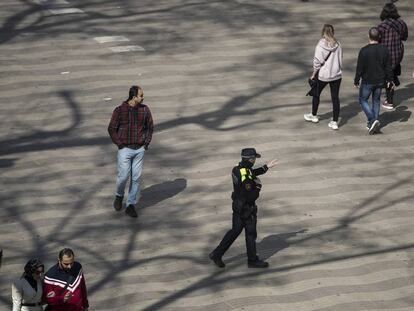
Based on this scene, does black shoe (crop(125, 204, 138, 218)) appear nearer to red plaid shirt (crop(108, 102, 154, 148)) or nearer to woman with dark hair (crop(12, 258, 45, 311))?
red plaid shirt (crop(108, 102, 154, 148))

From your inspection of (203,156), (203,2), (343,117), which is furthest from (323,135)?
(203,2)

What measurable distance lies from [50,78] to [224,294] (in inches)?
266

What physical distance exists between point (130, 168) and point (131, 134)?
0.47m

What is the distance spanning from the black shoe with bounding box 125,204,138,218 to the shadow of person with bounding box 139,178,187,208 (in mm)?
362

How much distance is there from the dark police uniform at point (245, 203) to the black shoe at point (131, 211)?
1.47 m

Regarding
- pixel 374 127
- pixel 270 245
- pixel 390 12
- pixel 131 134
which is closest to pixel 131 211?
pixel 131 134

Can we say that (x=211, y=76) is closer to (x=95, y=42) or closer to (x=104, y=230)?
(x=95, y=42)

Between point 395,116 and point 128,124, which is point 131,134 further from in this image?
point 395,116

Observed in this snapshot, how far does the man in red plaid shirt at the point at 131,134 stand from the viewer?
13156 millimetres

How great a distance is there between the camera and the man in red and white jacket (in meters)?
9.82

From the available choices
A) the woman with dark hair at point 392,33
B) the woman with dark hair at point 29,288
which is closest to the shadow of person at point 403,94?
the woman with dark hair at point 392,33

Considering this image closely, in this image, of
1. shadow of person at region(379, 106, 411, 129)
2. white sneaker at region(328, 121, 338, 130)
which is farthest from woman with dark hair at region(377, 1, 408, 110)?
white sneaker at region(328, 121, 338, 130)

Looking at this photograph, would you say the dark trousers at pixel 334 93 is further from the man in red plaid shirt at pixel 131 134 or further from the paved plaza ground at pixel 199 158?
the man in red plaid shirt at pixel 131 134

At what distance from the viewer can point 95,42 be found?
19.2 metres
